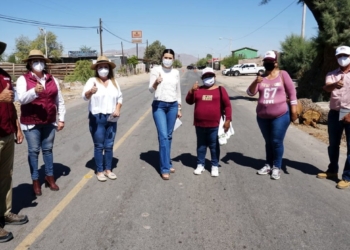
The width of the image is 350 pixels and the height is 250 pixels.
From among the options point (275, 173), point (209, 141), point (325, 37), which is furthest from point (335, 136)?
point (325, 37)

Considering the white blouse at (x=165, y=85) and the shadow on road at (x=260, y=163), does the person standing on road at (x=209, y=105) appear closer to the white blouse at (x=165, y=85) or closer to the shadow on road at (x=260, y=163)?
the white blouse at (x=165, y=85)

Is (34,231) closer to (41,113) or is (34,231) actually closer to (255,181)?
(41,113)

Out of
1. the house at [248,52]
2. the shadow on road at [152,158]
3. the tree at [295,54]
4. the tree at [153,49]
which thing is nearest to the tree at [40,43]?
the tree at [153,49]

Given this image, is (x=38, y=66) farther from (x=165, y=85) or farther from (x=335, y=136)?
(x=335, y=136)

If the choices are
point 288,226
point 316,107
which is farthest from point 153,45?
point 288,226

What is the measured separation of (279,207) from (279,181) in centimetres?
102

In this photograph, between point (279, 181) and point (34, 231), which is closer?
point (34, 231)

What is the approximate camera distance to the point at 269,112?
16.7 ft

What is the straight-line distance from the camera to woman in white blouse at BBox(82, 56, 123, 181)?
16.0 feet

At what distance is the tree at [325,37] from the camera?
12.5 m

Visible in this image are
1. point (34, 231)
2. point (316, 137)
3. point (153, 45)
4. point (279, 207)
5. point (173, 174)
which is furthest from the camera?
point (153, 45)

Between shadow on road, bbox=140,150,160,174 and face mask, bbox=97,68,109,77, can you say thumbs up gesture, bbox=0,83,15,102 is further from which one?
shadow on road, bbox=140,150,160,174

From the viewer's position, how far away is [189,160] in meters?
6.37

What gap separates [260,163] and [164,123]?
79.8 inches
